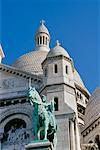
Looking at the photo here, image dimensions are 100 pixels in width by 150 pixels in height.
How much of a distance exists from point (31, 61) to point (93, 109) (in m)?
6.93

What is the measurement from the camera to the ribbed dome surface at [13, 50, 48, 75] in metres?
33.7

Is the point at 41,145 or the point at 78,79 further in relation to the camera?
the point at 78,79

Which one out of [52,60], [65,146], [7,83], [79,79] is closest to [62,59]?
[52,60]

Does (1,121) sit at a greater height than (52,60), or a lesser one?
lesser

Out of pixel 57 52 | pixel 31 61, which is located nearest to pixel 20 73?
pixel 57 52

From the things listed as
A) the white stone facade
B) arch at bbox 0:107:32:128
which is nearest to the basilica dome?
the white stone facade

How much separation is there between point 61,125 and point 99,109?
751 cm

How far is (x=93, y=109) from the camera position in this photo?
97.5ft

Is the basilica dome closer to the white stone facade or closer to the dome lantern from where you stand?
the dome lantern

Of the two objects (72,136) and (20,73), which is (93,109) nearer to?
(20,73)

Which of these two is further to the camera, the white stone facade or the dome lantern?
the dome lantern

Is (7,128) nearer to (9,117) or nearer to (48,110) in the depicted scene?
(9,117)

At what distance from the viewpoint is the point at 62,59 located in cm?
2530

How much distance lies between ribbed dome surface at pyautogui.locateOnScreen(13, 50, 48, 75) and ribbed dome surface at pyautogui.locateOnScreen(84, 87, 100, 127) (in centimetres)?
407
